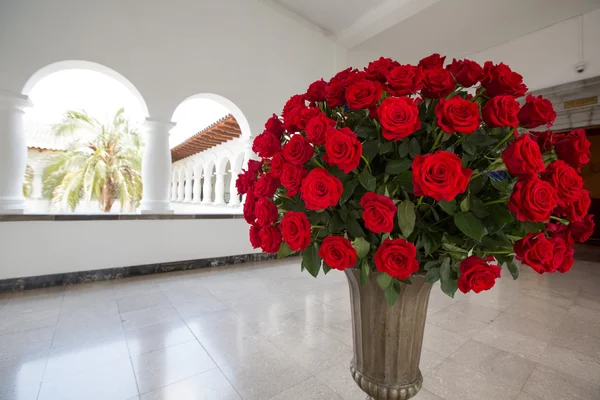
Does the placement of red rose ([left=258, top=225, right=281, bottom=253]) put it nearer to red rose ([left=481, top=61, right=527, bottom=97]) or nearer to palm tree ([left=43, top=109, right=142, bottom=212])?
red rose ([left=481, top=61, right=527, bottom=97])

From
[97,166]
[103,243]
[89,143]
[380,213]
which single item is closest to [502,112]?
[380,213]

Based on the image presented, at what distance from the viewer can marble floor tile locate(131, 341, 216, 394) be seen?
5.22 ft

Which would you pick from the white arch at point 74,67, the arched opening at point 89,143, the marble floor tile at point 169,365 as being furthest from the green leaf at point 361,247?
the arched opening at point 89,143

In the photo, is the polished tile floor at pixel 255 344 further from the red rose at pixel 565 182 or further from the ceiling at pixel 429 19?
the ceiling at pixel 429 19

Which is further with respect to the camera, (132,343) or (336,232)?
(132,343)

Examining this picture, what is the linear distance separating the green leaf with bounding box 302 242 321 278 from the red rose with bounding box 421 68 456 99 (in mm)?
416

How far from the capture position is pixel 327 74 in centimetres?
583

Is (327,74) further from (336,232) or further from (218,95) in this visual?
(336,232)

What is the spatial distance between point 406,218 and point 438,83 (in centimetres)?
29

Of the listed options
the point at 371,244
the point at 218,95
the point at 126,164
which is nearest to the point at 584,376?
the point at 371,244

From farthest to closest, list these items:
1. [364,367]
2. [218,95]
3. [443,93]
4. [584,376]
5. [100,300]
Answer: [218,95]
[100,300]
[584,376]
[364,367]
[443,93]

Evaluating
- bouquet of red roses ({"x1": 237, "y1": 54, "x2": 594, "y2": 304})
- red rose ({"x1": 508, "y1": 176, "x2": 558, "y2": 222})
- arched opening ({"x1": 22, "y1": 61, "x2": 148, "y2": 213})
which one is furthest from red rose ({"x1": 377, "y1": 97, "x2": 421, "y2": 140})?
arched opening ({"x1": 22, "y1": 61, "x2": 148, "y2": 213})

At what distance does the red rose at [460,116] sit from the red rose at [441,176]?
6cm

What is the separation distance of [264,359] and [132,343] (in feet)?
3.15
